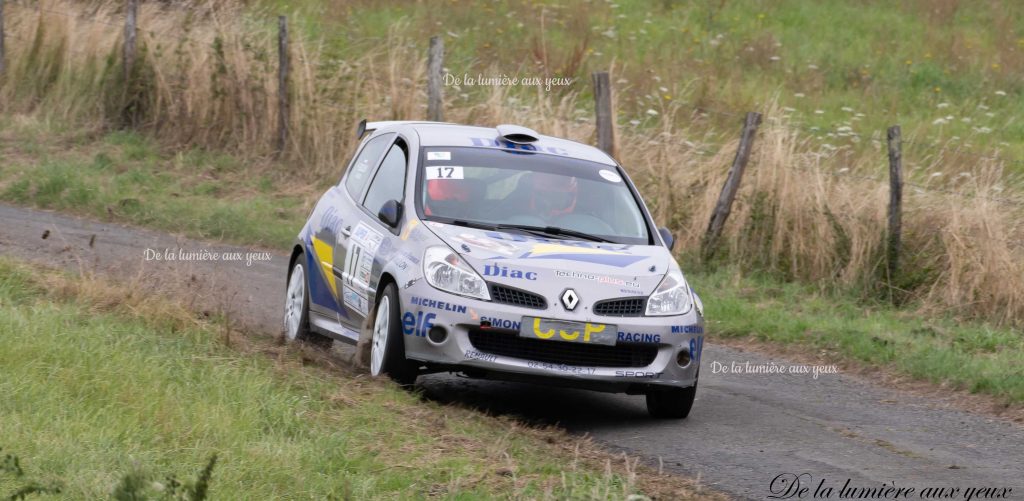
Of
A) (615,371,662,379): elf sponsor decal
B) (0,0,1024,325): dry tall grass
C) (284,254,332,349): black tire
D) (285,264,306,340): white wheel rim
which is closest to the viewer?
(615,371,662,379): elf sponsor decal

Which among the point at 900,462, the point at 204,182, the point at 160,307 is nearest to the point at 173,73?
the point at 204,182

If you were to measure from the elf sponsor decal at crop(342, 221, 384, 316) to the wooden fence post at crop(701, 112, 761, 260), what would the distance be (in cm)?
581

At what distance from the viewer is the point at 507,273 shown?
26.1ft

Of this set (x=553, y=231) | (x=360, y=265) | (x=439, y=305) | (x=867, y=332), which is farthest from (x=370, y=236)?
(x=867, y=332)

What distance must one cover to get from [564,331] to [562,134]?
8841 millimetres

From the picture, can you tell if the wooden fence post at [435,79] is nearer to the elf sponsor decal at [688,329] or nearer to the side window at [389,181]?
the side window at [389,181]

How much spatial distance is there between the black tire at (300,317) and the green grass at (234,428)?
4.80ft

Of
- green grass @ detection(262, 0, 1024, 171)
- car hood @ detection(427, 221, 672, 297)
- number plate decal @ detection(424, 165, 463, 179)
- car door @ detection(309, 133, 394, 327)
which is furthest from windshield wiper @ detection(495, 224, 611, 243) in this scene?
green grass @ detection(262, 0, 1024, 171)

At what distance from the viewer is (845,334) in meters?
11.5

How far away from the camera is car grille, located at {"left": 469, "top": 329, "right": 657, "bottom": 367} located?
7.89 m

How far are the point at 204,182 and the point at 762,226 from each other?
25.0 feet

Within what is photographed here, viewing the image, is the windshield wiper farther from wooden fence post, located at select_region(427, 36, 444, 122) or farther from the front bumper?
wooden fence post, located at select_region(427, 36, 444, 122)

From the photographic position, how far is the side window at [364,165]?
9.95m

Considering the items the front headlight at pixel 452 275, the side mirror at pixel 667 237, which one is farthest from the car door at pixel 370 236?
the side mirror at pixel 667 237
